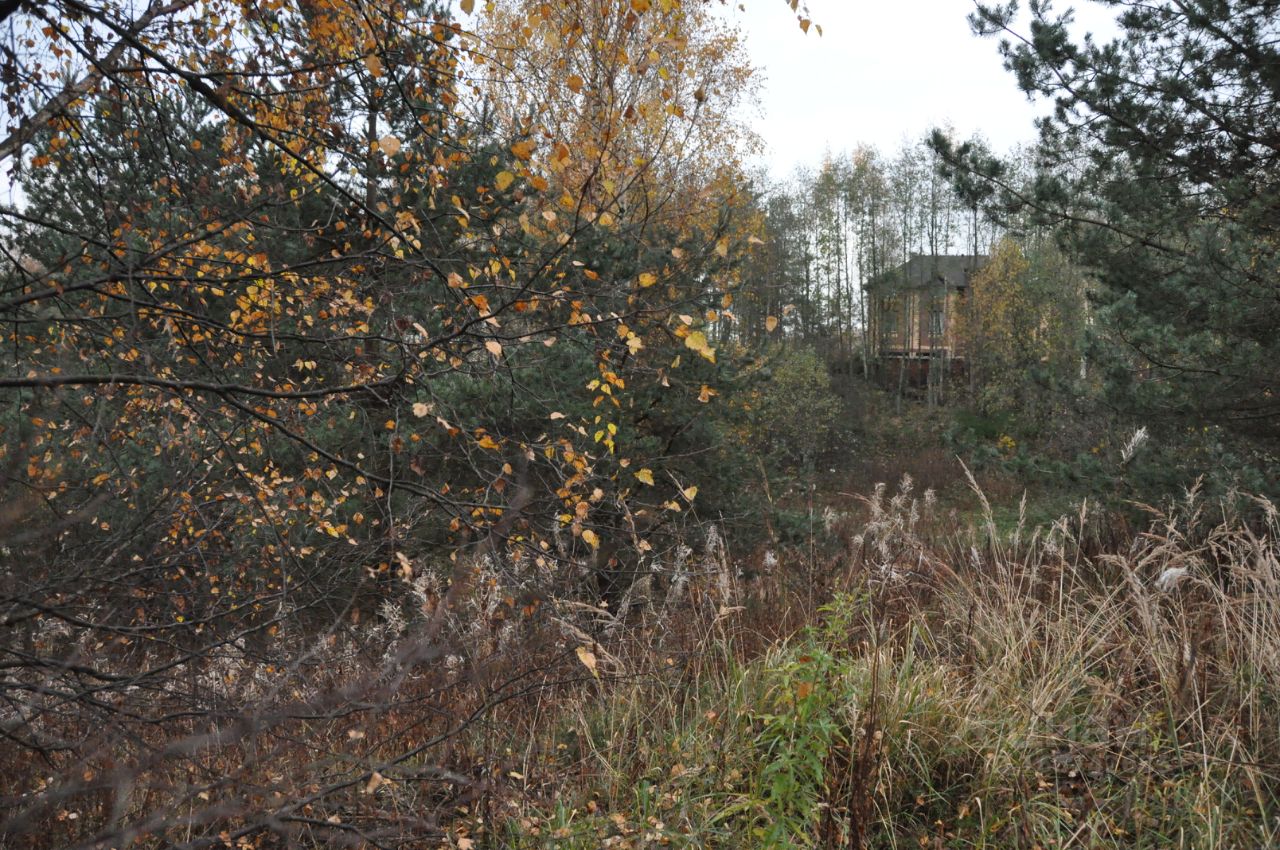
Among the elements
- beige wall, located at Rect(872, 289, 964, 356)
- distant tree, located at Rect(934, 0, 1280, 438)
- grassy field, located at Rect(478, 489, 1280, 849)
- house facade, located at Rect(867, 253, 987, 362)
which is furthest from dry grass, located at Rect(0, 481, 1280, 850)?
beige wall, located at Rect(872, 289, 964, 356)

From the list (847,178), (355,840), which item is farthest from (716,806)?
(847,178)

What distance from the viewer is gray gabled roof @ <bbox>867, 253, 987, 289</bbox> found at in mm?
34531

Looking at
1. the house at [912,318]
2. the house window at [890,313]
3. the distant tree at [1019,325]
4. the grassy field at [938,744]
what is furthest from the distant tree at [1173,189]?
the house window at [890,313]

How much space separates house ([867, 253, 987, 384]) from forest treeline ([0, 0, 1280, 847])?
23665 mm

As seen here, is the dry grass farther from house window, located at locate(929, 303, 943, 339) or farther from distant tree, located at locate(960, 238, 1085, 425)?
house window, located at locate(929, 303, 943, 339)

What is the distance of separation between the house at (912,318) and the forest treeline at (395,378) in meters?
23.7

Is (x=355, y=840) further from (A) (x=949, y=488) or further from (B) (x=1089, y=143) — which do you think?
(A) (x=949, y=488)

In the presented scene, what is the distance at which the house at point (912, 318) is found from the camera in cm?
3391

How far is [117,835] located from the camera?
1.60 m

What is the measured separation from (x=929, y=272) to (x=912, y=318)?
3137mm

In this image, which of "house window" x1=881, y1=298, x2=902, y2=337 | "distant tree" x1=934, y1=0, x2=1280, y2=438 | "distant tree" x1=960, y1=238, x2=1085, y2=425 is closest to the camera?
"distant tree" x1=934, y1=0, x2=1280, y2=438

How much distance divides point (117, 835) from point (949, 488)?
2193 cm

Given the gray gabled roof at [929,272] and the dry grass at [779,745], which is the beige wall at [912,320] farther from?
the dry grass at [779,745]

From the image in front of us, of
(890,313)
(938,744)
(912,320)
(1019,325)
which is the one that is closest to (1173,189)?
(938,744)
